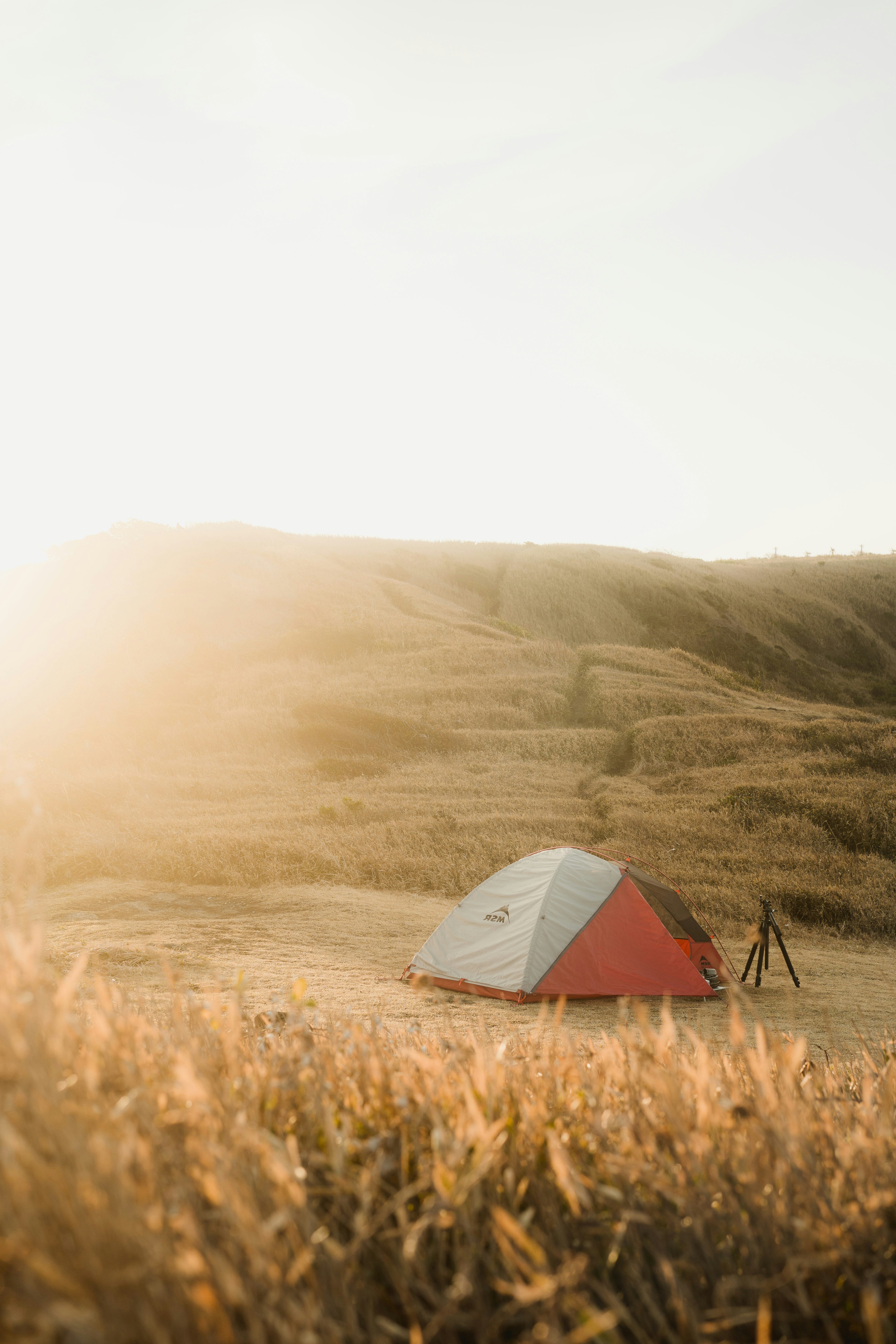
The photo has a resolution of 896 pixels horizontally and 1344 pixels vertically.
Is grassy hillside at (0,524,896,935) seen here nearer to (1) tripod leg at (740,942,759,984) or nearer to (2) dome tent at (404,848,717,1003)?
(1) tripod leg at (740,942,759,984)

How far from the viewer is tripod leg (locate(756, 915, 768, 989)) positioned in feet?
34.4

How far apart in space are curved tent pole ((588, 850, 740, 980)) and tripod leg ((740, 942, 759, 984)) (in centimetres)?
A: 21

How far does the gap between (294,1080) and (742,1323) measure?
1.61 meters

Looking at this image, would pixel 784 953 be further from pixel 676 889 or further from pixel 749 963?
pixel 676 889

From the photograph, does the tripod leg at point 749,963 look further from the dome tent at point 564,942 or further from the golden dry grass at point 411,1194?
the golden dry grass at point 411,1194

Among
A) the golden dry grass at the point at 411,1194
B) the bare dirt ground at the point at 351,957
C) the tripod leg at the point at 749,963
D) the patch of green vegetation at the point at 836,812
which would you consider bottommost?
the bare dirt ground at the point at 351,957

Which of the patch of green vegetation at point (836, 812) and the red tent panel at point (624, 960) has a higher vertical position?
the patch of green vegetation at point (836, 812)

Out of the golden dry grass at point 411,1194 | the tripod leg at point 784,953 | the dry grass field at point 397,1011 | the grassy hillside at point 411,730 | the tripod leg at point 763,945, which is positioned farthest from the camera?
the grassy hillside at point 411,730

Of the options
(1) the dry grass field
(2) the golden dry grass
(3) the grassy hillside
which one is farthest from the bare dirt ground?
(2) the golden dry grass

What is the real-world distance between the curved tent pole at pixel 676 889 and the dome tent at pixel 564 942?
0.36m

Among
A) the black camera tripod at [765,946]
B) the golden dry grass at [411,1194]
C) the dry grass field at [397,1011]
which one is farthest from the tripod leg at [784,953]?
the golden dry grass at [411,1194]

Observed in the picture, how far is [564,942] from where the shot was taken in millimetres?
11000

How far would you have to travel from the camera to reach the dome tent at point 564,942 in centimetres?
1079

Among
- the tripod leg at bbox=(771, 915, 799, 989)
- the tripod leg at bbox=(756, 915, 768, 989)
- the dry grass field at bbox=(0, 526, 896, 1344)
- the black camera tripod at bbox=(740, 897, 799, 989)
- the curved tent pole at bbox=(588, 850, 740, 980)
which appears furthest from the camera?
the curved tent pole at bbox=(588, 850, 740, 980)
